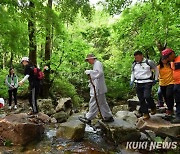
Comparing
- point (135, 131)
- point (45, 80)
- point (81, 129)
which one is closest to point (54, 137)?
point (81, 129)

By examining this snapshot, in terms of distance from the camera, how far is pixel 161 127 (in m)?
5.76

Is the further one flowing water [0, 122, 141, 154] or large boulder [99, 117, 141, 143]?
large boulder [99, 117, 141, 143]

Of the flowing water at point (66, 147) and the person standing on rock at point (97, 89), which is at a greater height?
the person standing on rock at point (97, 89)

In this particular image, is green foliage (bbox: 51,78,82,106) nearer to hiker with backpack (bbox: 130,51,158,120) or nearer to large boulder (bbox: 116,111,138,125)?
large boulder (bbox: 116,111,138,125)

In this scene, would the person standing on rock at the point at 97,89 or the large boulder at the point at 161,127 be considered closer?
the large boulder at the point at 161,127

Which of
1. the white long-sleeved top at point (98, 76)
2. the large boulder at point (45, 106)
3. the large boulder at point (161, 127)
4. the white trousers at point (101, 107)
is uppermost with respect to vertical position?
the white long-sleeved top at point (98, 76)

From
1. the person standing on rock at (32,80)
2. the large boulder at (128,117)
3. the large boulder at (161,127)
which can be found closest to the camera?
the large boulder at (161,127)

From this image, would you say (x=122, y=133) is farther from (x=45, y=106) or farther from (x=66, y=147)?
(x=45, y=106)

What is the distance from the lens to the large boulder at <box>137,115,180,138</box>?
5.65 meters

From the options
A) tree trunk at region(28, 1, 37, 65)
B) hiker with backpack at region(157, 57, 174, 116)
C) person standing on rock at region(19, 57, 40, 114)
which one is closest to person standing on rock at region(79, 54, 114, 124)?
hiker with backpack at region(157, 57, 174, 116)

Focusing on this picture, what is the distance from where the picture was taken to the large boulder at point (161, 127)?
5.65m

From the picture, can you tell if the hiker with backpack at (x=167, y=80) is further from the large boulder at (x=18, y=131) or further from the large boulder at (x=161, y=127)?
the large boulder at (x=18, y=131)

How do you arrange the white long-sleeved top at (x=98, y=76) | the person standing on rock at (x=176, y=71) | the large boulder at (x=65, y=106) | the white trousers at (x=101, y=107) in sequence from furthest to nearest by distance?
the large boulder at (x=65, y=106) → the white trousers at (x=101, y=107) → the white long-sleeved top at (x=98, y=76) → the person standing on rock at (x=176, y=71)

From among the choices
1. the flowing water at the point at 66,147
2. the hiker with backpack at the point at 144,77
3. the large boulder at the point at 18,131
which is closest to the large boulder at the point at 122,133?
the flowing water at the point at 66,147
